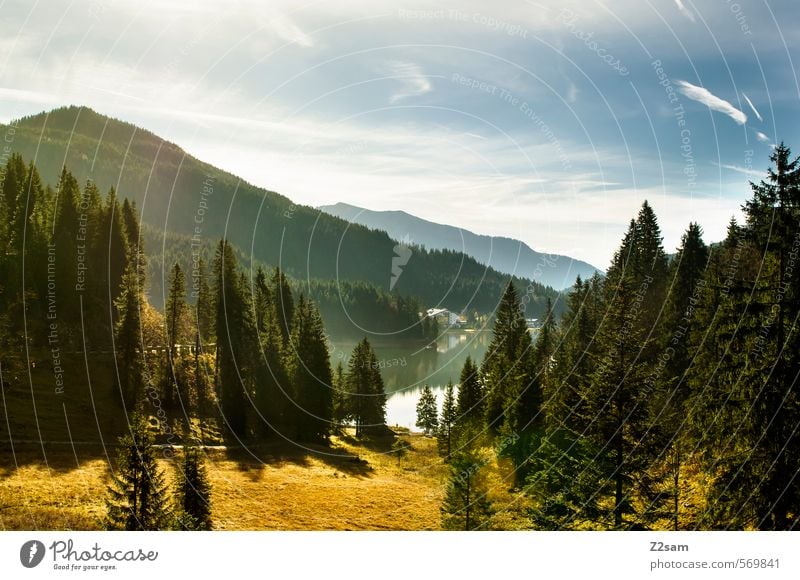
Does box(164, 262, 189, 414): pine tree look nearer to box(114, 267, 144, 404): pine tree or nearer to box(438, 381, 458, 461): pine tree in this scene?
box(114, 267, 144, 404): pine tree

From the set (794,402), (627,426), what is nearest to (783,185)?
(794,402)

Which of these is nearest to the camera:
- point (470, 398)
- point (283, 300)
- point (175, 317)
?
point (470, 398)

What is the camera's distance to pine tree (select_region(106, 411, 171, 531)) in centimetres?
931

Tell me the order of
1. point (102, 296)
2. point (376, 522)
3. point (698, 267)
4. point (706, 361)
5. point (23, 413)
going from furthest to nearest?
point (698, 267), point (102, 296), point (706, 361), point (23, 413), point (376, 522)

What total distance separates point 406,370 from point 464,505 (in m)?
30.2

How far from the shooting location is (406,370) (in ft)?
135

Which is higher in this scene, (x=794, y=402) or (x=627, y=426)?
(x=794, y=402)

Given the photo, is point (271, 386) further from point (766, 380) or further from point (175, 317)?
point (766, 380)

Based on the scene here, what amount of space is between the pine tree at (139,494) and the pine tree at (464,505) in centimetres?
550

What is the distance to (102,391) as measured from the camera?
19266mm

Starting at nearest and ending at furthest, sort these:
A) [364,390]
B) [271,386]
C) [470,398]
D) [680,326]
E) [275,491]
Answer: [275,491]
[271,386]
[364,390]
[680,326]
[470,398]

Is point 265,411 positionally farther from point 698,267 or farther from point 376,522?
point 698,267

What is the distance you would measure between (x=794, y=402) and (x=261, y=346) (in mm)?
14193

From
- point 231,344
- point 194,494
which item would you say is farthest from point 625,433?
point 231,344
